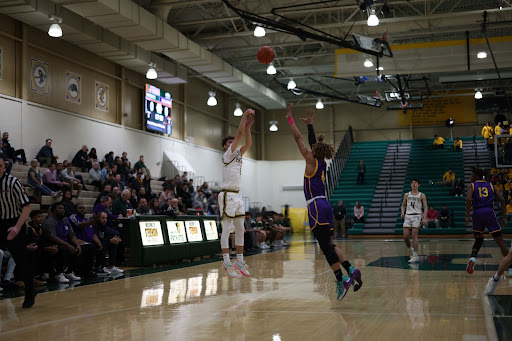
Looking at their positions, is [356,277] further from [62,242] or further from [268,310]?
[62,242]

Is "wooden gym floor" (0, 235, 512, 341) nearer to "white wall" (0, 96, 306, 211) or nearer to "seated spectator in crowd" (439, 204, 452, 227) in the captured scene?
"white wall" (0, 96, 306, 211)

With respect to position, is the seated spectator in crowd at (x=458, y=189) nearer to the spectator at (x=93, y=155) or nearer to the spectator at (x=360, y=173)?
the spectator at (x=360, y=173)

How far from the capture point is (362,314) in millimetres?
5328

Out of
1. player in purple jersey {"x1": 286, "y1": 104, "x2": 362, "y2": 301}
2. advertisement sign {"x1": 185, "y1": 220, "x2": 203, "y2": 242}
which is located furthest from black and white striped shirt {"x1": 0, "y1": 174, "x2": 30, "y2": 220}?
advertisement sign {"x1": 185, "y1": 220, "x2": 203, "y2": 242}

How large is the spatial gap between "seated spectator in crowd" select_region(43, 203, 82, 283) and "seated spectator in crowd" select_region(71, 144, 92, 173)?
35.4ft

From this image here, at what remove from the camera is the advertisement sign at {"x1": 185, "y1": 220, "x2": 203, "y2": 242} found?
1338 centimetres

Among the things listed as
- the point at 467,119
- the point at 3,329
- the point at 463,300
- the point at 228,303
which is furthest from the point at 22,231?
the point at 467,119

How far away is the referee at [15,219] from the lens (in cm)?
603

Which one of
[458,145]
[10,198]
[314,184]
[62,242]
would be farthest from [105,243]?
[458,145]

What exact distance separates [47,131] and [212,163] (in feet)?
43.0

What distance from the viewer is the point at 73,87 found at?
20312 mm

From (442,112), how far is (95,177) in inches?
897

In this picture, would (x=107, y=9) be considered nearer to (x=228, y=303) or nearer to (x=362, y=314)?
(x=228, y=303)

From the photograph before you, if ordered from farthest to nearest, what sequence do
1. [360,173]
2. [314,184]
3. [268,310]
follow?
[360,173] → [314,184] → [268,310]
